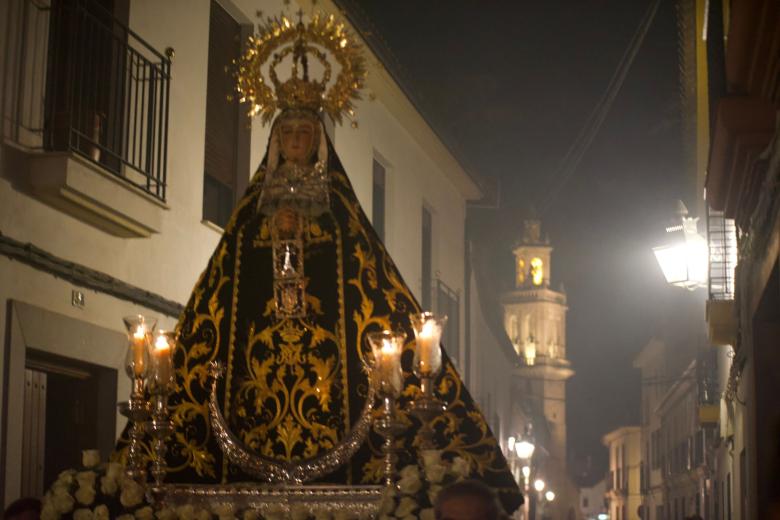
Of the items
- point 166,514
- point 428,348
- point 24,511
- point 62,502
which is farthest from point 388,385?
point 24,511

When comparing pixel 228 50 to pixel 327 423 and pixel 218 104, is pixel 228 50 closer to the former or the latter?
pixel 218 104

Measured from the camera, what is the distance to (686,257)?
45.6 feet

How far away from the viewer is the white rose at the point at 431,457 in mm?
6031

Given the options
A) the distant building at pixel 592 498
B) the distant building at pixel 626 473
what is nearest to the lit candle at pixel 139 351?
the distant building at pixel 626 473

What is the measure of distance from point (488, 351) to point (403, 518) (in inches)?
861

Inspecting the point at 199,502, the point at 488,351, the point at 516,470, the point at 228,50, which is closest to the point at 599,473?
the point at 516,470

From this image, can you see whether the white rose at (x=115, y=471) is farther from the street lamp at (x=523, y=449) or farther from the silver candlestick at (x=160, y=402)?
the street lamp at (x=523, y=449)

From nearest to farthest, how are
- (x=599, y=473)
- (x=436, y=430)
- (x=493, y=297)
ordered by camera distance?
(x=436, y=430) → (x=493, y=297) → (x=599, y=473)

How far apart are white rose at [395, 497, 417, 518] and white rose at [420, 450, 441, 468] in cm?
16

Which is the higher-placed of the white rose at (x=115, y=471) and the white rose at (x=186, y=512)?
the white rose at (x=115, y=471)

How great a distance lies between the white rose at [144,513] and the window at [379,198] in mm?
10542

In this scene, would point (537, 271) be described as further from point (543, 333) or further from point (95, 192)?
point (95, 192)

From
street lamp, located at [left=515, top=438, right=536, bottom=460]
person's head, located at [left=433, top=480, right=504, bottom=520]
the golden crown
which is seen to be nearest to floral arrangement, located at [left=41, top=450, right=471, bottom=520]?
person's head, located at [left=433, top=480, right=504, bottom=520]

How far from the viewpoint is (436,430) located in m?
6.59
